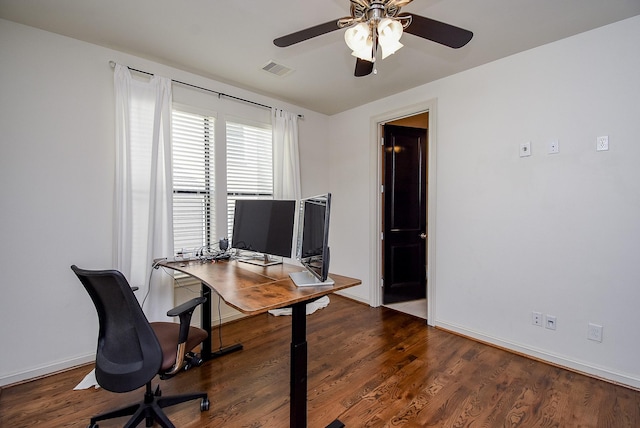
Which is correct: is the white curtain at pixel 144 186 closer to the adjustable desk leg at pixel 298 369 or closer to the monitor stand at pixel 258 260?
the monitor stand at pixel 258 260

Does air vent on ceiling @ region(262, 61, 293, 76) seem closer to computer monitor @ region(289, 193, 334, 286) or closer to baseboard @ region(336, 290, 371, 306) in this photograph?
computer monitor @ region(289, 193, 334, 286)

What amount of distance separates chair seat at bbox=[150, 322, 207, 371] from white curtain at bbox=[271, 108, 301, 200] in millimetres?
2063

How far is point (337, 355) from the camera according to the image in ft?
8.48

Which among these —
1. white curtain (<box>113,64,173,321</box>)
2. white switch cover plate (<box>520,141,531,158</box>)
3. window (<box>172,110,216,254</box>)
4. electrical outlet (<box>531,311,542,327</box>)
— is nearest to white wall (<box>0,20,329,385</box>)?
white curtain (<box>113,64,173,321</box>)

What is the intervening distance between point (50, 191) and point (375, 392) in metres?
2.95

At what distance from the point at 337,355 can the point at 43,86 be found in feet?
10.8

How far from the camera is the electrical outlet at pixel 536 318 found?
8.25ft

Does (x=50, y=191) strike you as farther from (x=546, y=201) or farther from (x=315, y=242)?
(x=546, y=201)

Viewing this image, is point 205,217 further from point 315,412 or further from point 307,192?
point 315,412

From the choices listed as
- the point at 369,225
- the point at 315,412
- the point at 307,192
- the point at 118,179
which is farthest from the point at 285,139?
the point at 315,412

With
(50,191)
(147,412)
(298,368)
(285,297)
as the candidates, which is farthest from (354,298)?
A: (50,191)

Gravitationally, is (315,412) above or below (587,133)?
below

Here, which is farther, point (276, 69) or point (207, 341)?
point (276, 69)

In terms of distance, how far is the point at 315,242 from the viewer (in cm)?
186
